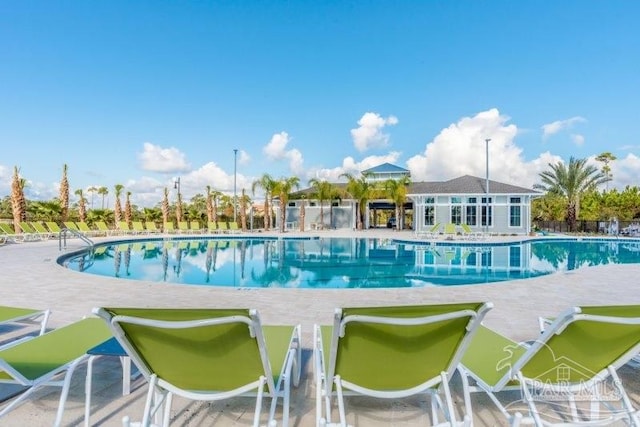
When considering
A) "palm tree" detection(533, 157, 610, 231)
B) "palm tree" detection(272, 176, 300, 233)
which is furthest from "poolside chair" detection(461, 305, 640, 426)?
"palm tree" detection(533, 157, 610, 231)

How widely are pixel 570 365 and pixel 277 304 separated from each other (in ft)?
12.9

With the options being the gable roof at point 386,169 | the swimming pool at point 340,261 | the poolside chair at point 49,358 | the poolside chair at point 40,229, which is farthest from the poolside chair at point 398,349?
the gable roof at point 386,169

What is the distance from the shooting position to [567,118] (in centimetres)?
2558

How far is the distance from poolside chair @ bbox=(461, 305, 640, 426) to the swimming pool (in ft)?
23.9

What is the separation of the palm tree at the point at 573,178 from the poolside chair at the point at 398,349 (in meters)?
Result: 29.2

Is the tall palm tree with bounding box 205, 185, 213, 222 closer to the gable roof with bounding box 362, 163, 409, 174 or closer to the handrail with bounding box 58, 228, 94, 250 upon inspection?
the gable roof with bounding box 362, 163, 409, 174

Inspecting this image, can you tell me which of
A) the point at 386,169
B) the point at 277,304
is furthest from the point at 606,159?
the point at 277,304

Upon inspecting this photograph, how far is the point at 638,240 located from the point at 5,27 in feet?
103

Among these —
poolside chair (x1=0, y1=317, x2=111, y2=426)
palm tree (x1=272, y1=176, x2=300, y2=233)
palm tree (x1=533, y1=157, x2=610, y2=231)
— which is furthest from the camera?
palm tree (x1=272, y1=176, x2=300, y2=233)

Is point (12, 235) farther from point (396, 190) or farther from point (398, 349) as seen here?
point (396, 190)

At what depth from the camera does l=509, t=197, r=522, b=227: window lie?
80.5ft

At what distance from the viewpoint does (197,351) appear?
1.71m

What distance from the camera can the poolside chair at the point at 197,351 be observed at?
157 cm

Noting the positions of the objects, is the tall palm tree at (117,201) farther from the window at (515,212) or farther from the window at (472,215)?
the window at (515,212)
